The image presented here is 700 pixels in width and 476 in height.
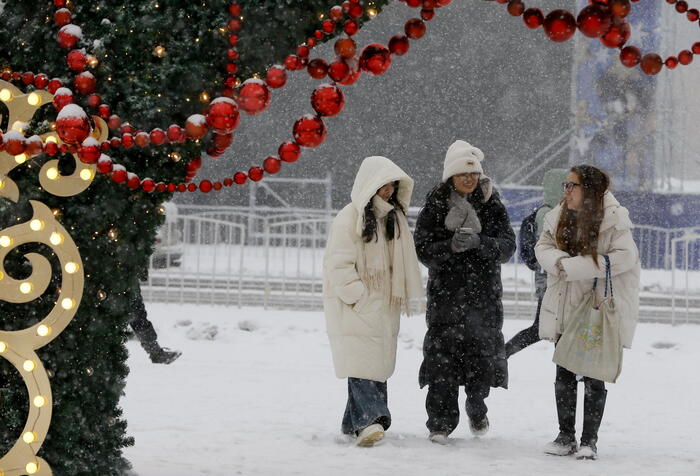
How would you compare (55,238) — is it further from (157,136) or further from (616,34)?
(616,34)

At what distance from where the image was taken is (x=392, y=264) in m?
5.62

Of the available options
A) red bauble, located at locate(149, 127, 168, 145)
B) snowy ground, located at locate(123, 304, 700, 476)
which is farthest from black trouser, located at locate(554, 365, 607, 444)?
red bauble, located at locate(149, 127, 168, 145)

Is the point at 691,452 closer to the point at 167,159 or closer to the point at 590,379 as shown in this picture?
the point at 590,379

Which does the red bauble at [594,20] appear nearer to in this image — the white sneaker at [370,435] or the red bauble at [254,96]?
the red bauble at [254,96]

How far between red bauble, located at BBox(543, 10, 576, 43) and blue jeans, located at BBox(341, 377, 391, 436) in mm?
3625

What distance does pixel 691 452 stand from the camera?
561cm

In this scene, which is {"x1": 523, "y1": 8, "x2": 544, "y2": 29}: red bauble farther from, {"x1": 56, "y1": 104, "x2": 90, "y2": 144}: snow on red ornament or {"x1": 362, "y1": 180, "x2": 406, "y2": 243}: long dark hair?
{"x1": 362, "y1": 180, "x2": 406, "y2": 243}: long dark hair

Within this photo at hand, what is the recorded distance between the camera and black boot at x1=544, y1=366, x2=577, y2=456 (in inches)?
211

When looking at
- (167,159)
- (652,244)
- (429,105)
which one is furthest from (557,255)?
(429,105)

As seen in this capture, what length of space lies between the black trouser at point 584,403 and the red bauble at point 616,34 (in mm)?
3446

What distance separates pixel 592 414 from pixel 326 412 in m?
2.05

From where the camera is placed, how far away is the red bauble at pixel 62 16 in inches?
117

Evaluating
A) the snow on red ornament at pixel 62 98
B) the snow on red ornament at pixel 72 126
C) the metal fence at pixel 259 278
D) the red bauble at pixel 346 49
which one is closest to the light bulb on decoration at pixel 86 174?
the snow on red ornament at pixel 62 98

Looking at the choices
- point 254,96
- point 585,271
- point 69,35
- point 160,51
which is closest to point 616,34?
point 254,96
